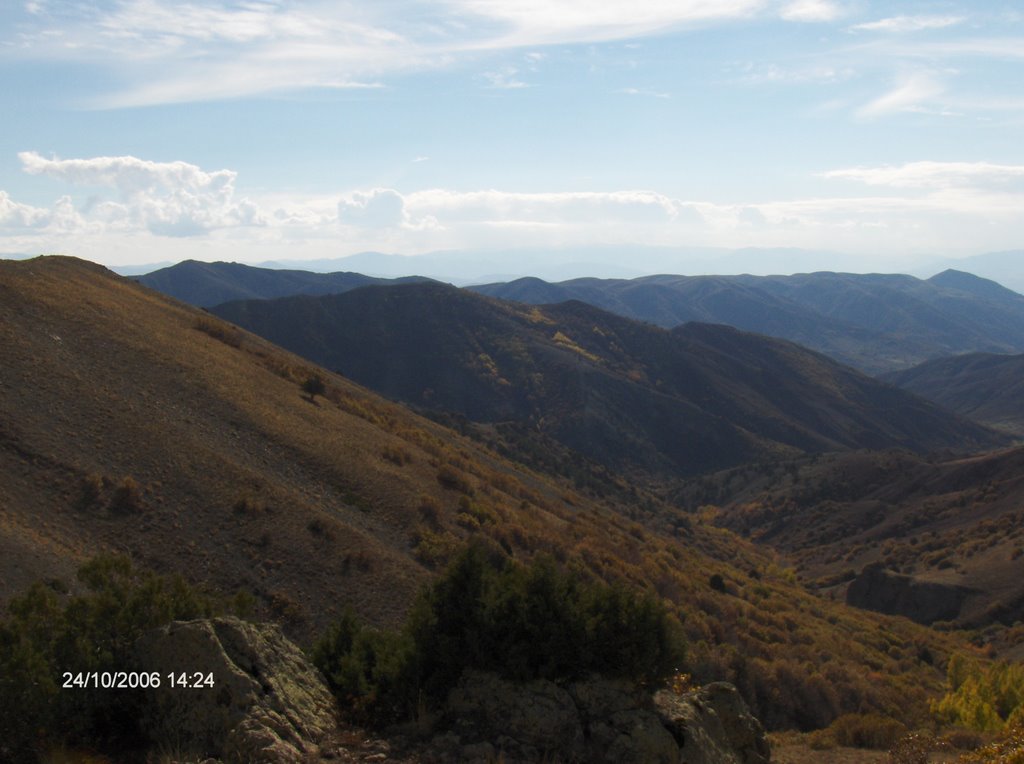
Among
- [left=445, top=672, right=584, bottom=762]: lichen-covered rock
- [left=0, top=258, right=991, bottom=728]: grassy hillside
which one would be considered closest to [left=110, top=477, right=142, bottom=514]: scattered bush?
[left=0, top=258, right=991, bottom=728]: grassy hillside

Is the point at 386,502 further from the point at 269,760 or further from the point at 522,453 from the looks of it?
the point at 522,453

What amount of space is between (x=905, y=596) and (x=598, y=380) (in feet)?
199

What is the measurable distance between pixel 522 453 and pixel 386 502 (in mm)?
34385

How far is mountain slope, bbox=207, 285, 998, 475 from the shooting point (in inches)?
3688

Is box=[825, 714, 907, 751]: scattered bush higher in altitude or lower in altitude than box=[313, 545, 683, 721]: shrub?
lower

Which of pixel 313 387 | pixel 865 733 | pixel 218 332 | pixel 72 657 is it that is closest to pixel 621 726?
pixel 72 657

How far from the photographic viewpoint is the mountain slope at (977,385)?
14625 centimetres

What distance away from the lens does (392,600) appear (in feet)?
56.4

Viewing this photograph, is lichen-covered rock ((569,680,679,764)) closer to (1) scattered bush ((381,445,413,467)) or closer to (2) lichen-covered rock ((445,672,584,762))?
(2) lichen-covered rock ((445,672,584,762))

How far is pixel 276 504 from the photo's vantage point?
62.4 ft


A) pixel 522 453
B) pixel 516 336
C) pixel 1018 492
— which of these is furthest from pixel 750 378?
pixel 522 453
